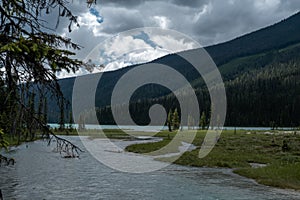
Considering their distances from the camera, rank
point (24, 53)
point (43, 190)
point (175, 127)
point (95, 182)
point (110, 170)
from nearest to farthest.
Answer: point (24, 53)
point (43, 190)
point (95, 182)
point (110, 170)
point (175, 127)

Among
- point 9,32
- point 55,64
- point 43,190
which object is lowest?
point 43,190

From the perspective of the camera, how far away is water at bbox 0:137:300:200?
74.0 feet

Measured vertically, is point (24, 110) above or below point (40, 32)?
below

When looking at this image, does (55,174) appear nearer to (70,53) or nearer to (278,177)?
(278,177)

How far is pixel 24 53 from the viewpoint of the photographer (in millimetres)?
6945

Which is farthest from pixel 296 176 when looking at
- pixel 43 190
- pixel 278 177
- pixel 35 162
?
pixel 35 162

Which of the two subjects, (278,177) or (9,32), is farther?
(278,177)

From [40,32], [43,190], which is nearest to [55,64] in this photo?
[40,32]

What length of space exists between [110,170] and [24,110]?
91.5 feet

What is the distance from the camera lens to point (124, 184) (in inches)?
1045

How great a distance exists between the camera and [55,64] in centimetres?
696

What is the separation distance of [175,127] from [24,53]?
137238 mm

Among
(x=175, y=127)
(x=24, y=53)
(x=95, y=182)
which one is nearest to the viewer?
(x=24, y=53)

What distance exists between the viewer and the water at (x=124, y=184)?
22.6 m
